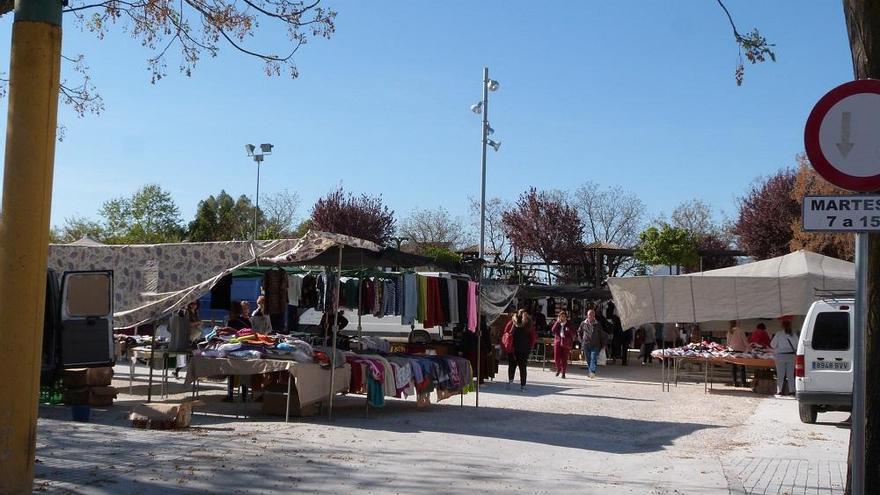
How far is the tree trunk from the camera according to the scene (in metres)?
5.95

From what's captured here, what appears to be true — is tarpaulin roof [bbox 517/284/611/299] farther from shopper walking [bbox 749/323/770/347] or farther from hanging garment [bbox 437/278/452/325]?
hanging garment [bbox 437/278/452/325]

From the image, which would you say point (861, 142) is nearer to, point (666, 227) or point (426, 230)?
point (666, 227)

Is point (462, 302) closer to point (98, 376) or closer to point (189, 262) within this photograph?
point (189, 262)

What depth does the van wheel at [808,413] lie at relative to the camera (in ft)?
46.6

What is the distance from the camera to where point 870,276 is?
6176 millimetres

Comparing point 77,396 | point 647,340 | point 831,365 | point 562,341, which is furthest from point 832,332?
point 647,340

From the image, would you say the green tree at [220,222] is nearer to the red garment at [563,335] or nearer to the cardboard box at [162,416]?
the red garment at [563,335]

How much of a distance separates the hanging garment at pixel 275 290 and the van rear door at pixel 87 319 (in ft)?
10.4

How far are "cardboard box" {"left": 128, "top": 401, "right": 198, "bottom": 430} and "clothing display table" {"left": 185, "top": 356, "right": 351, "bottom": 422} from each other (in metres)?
1.38

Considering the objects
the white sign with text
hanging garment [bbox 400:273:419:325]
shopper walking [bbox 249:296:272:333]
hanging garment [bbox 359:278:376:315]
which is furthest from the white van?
the white sign with text

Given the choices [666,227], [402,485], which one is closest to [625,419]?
[402,485]

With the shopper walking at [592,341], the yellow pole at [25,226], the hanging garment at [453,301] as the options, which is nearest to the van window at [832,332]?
the hanging garment at [453,301]

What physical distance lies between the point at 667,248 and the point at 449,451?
27425mm

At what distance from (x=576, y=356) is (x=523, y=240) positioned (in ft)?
74.3
